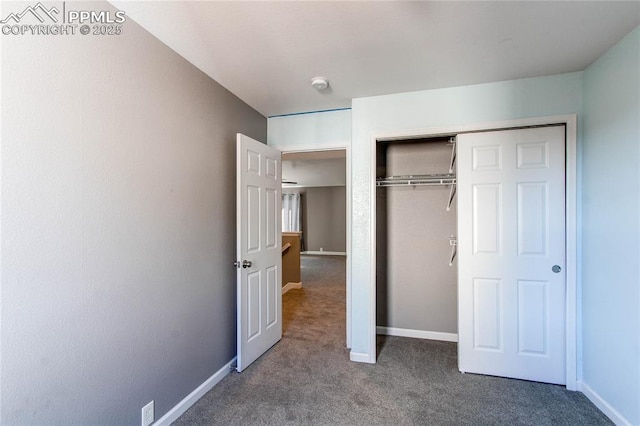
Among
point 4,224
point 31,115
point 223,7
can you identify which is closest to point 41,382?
point 4,224

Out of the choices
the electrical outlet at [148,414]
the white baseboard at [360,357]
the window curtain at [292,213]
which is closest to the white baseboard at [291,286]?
the white baseboard at [360,357]

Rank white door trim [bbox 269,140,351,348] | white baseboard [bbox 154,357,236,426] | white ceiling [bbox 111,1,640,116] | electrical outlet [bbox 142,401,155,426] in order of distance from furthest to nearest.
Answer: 1. white door trim [bbox 269,140,351,348]
2. white baseboard [bbox 154,357,236,426]
3. electrical outlet [bbox 142,401,155,426]
4. white ceiling [bbox 111,1,640,116]

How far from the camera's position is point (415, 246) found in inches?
131

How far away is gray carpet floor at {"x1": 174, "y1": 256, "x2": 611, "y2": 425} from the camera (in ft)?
6.42

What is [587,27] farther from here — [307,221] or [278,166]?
[307,221]

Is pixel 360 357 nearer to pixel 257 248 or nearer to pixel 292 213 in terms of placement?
pixel 257 248

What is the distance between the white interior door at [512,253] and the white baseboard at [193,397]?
2.02m

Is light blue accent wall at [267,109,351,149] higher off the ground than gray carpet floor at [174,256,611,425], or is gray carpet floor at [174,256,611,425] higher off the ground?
light blue accent wall at [267,109,351,149]

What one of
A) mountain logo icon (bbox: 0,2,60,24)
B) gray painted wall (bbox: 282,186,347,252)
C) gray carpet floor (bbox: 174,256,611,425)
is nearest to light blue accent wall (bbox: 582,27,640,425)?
gray carpet floor (bbox: 174,256,611,425)

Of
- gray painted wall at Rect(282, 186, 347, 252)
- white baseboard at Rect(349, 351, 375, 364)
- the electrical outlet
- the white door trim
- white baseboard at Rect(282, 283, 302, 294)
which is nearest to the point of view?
the electrical outlet

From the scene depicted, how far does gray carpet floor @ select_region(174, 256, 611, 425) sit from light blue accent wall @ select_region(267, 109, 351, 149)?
209cm

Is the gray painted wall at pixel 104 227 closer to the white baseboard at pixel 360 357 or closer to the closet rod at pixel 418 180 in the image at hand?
the white baseboard at pixel 360 357

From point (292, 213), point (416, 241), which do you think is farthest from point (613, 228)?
point (292, 213)

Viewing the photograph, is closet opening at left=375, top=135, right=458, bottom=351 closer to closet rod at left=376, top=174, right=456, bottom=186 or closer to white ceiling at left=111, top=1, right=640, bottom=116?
closet rod at left=376, top=174, right=456, bottom=186
